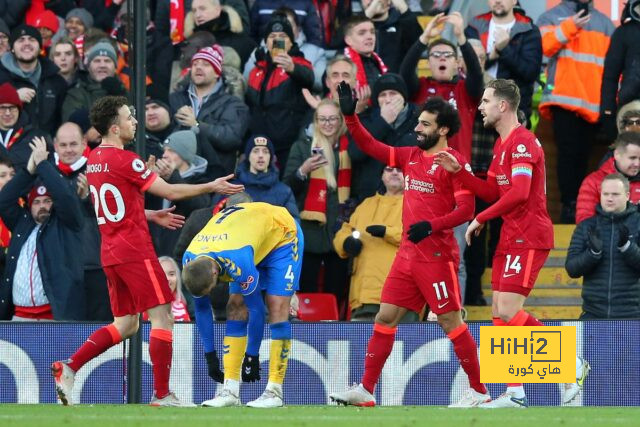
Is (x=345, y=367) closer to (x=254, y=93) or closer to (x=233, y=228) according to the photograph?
(x=233, y=228)

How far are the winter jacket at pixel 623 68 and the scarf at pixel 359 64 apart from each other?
2.11 meters

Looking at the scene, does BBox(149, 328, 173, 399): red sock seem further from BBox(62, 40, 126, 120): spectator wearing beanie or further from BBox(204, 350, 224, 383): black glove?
BBox(62, 40, 126, 120): spectator wearing beanie

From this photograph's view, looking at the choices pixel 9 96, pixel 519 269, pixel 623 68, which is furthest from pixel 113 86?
pixel 519 269

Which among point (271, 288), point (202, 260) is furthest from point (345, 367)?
point (202, 260)

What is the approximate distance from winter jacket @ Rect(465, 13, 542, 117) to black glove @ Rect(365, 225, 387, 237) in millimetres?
2120

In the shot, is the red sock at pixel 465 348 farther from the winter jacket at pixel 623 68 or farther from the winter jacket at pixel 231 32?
the winter jacket at pixel 231 32

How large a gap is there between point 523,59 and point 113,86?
12.8 ft

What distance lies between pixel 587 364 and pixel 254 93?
460cm

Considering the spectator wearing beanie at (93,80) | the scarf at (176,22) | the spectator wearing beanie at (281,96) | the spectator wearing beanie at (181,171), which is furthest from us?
the scarf at (176,22)

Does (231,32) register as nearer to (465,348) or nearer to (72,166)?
(72,166)

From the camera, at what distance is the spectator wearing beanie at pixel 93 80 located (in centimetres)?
1533

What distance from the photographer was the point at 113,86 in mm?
15102

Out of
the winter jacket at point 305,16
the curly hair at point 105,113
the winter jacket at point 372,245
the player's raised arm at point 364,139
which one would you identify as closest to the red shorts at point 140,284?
the curly hair at point 105,113

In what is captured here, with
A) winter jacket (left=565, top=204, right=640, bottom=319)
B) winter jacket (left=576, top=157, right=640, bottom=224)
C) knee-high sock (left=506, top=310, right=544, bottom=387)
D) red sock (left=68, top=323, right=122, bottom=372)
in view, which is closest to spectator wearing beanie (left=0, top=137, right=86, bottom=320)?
red sock (left=68, top=323, right=122, bottom=372)
